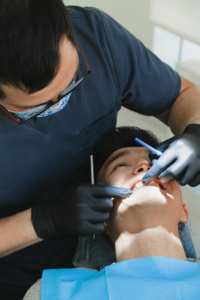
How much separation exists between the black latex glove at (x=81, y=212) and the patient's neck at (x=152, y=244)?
5.5 inches

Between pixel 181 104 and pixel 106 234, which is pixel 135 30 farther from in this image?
pixel 106 234

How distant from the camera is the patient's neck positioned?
132 centimetres

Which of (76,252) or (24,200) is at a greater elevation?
(24,200)

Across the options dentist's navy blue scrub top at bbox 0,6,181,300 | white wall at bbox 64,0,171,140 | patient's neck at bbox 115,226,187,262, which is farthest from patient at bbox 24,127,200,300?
white wall at bbox 64,0,171,140

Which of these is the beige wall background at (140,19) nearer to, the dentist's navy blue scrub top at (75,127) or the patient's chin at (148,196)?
the dentist's navy blue scrub top at (75,127)

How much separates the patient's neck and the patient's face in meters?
0.03

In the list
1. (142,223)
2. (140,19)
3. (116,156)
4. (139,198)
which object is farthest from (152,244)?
(140,19)

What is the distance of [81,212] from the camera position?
4.35 feet

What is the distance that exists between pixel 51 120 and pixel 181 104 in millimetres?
677

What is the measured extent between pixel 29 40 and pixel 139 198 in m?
0.75

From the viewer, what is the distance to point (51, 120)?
140 cm

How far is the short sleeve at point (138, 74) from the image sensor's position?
5.00 feet

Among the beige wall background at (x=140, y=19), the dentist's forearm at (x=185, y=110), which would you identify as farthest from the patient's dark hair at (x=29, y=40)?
the beige wall background at (x=140, y=19)

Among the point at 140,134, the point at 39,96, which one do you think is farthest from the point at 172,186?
the point at 39,96
